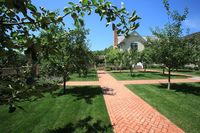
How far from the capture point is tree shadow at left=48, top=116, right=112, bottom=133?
6.79m

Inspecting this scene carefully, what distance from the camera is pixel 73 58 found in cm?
1303

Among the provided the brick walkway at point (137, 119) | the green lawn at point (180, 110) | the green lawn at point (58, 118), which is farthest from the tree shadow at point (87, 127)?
the green lawn at point (180, 110)

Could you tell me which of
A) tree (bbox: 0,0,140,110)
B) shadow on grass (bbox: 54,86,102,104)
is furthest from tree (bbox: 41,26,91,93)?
tree (bbox: 0,0,140,110)

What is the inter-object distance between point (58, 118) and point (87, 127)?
1.75 meters

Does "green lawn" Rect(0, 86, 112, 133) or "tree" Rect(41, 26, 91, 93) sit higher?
"tree" Rect(41, 26, 91, 93)

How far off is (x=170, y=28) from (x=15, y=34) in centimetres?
1406

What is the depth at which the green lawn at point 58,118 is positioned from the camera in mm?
6980

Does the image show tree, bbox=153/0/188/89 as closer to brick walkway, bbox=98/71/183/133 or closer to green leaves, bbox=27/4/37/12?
brick walkway, bbox=98/71/183/133

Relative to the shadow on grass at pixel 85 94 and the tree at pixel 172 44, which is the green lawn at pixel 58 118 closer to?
the shadow on grass at pixel 85 94

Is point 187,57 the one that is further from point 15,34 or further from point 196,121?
point 15,34

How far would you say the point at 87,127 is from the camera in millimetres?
7082

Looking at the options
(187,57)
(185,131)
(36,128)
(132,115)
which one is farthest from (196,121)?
(187,57)

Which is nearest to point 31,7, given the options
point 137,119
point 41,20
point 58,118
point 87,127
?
point 41,20

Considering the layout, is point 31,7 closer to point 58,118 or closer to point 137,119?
point 58,118
